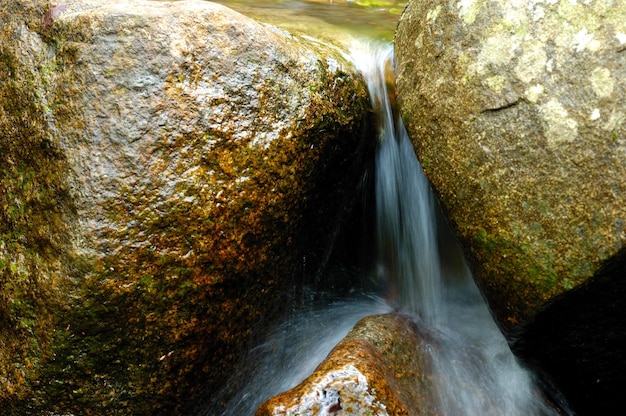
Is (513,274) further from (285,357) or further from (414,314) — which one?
(285,357)

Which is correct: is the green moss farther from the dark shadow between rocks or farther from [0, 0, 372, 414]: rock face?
[0, 0, 372, 414]: rock face

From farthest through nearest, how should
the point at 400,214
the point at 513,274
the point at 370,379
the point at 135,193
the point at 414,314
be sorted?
the point at 400,214, the point at 414,314, the point at 513,274, the point at 135,193, the point at 370,379

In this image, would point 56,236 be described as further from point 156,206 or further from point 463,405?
point 463,405

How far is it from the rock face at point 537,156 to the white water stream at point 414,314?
13.7 inches

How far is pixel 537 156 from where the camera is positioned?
2381mm

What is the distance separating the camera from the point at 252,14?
15.3 feet

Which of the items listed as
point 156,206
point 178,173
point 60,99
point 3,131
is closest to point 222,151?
point 178,173

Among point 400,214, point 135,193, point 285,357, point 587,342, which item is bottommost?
point 285,357

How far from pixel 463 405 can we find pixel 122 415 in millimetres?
1843

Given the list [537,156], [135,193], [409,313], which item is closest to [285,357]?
[409,313]

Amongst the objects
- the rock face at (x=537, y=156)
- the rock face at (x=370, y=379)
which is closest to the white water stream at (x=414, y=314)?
the rock face at (x=370, y=379)

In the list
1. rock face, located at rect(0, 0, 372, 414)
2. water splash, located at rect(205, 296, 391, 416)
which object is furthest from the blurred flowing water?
rock face, located at rect(0, 0, 372, 414)

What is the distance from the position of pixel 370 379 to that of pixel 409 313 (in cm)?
142

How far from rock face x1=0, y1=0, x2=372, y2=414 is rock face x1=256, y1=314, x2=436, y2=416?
26.5 inches
